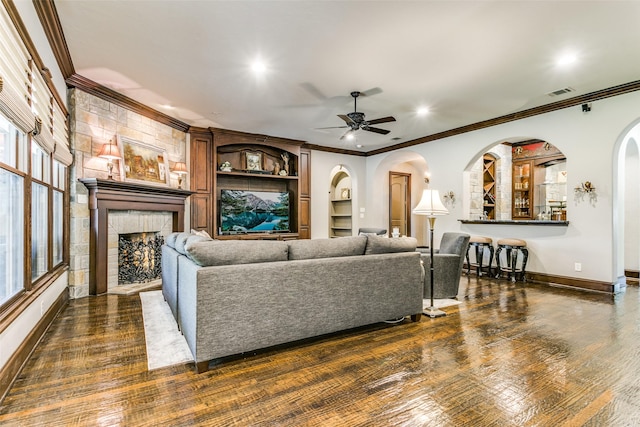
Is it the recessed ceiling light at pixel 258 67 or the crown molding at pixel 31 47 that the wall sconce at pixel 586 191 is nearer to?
the recessed ceiling light at pixel 258 67

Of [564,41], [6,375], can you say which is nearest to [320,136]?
[564,41]

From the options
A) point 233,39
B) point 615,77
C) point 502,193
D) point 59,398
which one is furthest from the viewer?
point 502,193

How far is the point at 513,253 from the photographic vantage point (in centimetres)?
520

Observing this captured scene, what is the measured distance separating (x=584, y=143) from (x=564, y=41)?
219 cm

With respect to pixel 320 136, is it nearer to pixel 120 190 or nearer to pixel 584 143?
pixel 120 190

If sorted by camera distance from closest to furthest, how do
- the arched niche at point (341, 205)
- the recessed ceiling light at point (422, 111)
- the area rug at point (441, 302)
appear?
the area rug at point (441, 302), the recessed ceiling light at point (422, 111), the arched niche at point (341, 205)

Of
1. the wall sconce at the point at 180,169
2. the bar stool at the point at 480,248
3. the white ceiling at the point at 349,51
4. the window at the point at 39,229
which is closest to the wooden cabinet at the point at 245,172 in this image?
the wall sconce at the point at 180,169

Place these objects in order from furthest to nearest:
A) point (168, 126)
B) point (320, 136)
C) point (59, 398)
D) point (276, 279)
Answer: point (320, 136) < point (168, 126) < point (276, 279) < point (59, 398)

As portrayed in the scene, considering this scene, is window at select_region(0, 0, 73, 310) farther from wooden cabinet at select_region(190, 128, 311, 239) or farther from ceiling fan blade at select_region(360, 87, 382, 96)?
ceiling fan blade at select_region(360, 87, 382, 96)

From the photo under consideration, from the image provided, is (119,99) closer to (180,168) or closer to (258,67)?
(180,168)

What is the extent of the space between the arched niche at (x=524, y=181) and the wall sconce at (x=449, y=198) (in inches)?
44.3

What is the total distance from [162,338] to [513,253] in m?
5.12

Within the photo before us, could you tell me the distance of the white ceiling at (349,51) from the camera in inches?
104

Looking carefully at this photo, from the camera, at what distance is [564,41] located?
3107 mm
